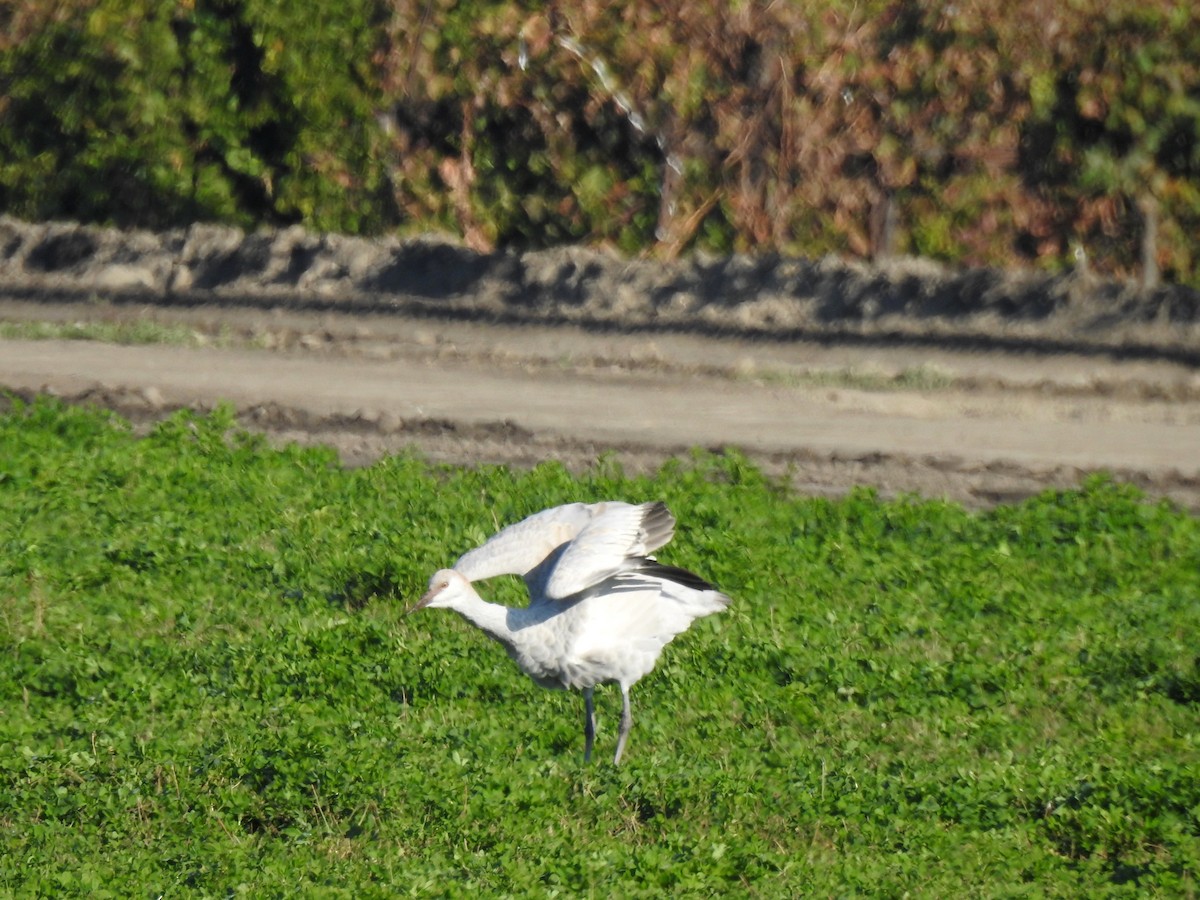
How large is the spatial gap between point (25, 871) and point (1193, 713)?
4.38 metres

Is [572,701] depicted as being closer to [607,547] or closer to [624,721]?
[624,721]

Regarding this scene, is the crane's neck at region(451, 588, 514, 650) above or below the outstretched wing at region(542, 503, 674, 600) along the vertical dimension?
below

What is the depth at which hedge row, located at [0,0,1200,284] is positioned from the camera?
54.1 ft

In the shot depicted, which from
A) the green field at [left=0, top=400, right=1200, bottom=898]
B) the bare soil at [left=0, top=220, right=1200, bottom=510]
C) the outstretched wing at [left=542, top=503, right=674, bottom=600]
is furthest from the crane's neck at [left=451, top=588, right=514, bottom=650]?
the bare soil at [left=0, top=220, right=1200, bottom=510]

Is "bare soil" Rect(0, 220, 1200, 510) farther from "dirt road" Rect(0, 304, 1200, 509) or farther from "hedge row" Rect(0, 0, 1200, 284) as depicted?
"hedge row" Rect(0, 0, 1200, 284)

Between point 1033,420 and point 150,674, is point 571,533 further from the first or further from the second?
point 1033,420

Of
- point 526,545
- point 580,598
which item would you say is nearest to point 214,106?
point 526,545

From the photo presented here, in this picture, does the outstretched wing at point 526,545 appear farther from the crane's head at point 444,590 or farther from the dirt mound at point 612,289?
the dirt mound at point 612,289

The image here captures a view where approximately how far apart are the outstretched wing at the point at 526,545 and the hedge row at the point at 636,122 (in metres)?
10.7

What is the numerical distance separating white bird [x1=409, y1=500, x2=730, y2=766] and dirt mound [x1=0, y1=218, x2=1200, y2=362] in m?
8.30

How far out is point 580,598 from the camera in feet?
22.5

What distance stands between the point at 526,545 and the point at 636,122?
11438 mm

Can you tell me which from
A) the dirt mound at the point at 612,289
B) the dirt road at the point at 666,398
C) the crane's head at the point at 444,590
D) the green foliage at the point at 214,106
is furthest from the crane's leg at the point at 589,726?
the green foliage at the point at 214,106

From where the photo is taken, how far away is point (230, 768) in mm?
6496
